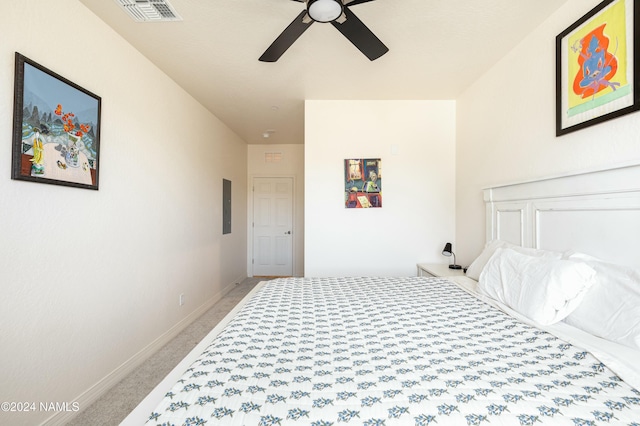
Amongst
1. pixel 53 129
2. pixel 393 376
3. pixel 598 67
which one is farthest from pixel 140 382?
pixel 598 67

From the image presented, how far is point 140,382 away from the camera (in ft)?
6.72

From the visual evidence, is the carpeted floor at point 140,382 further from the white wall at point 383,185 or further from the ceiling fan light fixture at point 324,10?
the ceiling fan light fixture at point 324,10

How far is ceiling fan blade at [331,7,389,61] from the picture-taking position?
1.50 m

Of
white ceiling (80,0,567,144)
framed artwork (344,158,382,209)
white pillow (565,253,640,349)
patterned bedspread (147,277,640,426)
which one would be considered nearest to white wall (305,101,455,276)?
framed artwork (344,158,382,209)

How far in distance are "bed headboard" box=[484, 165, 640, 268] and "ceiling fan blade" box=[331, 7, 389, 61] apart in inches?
54.7

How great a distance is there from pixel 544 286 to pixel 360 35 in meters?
1.66

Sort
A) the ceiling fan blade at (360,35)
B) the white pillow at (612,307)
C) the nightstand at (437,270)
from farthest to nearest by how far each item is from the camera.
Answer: the nightstand at (437,270)
the ceiling fan blade at (360,35)
the white pillow at (612,307)

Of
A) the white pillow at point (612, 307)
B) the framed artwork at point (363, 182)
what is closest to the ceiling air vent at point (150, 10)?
the framed artwork at point (363, 182)

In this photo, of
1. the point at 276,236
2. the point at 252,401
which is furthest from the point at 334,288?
the point at 276,236

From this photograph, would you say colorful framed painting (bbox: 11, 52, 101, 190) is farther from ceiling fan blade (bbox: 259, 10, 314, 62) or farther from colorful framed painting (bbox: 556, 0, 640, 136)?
colorful framed painting (bbox: 556, 0, 640, 136)

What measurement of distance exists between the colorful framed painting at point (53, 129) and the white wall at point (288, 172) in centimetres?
350

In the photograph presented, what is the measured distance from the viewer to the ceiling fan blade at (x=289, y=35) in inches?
59.9

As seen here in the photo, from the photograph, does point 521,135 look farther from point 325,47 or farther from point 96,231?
point 96,231

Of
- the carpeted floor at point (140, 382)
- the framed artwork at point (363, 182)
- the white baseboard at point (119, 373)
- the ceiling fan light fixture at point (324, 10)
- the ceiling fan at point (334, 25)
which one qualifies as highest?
the ceiling fan at point (334, 25)
